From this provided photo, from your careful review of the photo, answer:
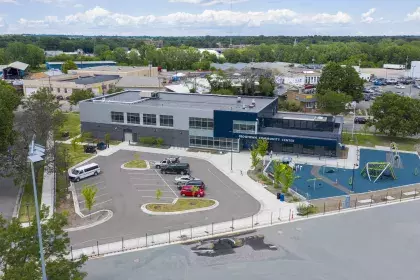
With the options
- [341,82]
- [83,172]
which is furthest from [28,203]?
[341,82]

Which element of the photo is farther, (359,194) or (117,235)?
(359,194)

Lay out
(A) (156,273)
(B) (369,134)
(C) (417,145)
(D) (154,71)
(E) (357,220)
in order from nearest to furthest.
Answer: (A) (156,273) → (E) (357,220) → (C) (417,145) → (B) (369,134) → (D) (154,71)

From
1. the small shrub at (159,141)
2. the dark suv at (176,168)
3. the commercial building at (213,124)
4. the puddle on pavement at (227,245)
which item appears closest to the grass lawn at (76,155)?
the commercial building at (213,124)

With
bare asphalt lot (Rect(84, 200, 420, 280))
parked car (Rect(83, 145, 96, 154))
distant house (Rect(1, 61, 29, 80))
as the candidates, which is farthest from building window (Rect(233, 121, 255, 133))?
distant house (Rect(1, 61, 29, 80))

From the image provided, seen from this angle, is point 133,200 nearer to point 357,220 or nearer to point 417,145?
point 357,220

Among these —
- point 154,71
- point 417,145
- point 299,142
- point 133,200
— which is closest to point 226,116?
point 299,142

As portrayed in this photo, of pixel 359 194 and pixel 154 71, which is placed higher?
pixel 154 71

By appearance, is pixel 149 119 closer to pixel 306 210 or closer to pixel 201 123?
pixel 201 123

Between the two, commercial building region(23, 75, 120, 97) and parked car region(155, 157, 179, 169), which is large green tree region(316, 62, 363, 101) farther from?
commercial building region(23, 75, 120, 97)
